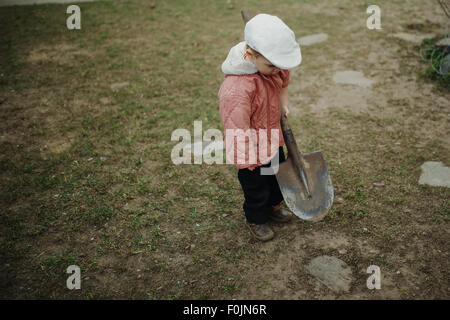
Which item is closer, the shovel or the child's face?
the child's face

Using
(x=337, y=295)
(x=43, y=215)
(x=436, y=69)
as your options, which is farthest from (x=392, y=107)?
(x=43, y=215)

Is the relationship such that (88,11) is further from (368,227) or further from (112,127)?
(368,227)

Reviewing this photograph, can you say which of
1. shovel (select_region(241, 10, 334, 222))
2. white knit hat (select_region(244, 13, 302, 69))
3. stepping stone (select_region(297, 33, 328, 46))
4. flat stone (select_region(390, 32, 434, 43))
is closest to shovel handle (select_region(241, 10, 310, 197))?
shovel (select_region(241, 10, 334, 222))

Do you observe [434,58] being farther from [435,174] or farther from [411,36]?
[435,174]

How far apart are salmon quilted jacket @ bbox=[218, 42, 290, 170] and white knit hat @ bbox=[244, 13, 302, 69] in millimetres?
Answer: 186

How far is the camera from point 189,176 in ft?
10.2

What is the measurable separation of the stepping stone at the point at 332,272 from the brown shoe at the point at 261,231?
0.35m

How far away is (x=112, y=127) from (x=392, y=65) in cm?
393

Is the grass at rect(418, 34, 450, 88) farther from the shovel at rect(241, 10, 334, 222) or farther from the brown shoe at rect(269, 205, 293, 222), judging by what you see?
the brown shoe at rect(269, 205, 293, 222)

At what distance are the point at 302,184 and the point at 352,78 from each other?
276cm

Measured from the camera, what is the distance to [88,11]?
7.25 metres

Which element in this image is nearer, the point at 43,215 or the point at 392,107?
the point at 43,215

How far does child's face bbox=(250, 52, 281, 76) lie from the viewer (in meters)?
1.87
